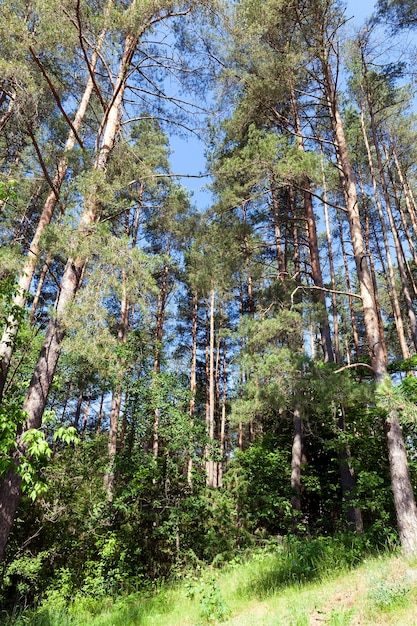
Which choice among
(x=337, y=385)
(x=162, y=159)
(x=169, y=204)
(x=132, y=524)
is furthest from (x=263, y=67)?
(x=132, y=524)

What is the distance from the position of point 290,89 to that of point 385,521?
33.1 feet

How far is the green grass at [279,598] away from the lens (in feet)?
11.5

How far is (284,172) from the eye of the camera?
24.2ft

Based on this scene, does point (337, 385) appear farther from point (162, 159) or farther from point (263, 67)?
point (162, 159)

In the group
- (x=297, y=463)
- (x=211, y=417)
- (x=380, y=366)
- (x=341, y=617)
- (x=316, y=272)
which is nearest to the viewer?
(x=341, y=617)

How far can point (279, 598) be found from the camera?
4676mm

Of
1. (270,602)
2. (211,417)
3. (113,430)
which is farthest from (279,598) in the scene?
(211,417)

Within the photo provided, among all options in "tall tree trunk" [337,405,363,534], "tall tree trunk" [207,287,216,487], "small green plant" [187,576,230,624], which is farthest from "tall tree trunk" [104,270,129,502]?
"tall tree trunk" [337,405,363,534]

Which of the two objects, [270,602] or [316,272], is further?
[316,272]

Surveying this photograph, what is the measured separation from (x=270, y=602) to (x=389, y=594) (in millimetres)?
1802

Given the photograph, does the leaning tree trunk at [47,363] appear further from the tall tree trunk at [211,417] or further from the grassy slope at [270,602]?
the tall tree trunk at [211,417]

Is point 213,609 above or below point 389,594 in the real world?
below

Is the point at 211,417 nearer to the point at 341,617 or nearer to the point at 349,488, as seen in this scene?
the point at 349,488

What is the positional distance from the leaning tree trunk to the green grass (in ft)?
6.78
